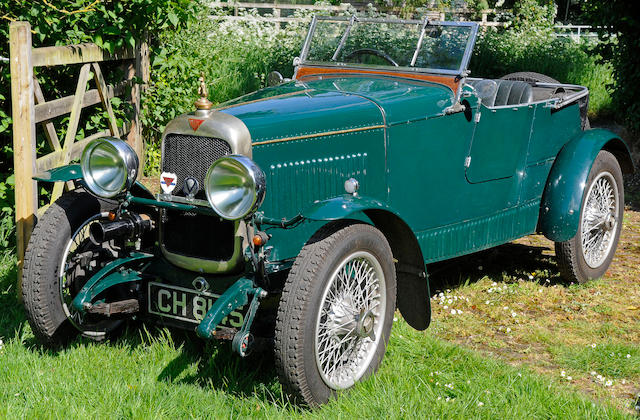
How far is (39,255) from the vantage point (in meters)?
3.58

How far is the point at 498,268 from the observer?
5496 millimetres

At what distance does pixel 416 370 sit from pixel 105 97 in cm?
337

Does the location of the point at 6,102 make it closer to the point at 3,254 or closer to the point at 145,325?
the point at 3,254

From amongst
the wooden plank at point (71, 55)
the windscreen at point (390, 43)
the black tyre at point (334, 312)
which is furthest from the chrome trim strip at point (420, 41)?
the wooden plank at point (71, 55)

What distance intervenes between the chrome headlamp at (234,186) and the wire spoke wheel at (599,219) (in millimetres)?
2805

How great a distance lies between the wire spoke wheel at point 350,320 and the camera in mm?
3320

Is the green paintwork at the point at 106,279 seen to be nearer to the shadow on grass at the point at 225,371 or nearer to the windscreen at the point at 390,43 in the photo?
the shadow on grass at the point at 225,371

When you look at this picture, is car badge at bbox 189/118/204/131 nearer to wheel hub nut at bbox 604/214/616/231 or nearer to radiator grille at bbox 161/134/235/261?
radiator grille at bbox 161/134/235/261

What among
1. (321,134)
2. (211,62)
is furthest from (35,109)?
(211,62)

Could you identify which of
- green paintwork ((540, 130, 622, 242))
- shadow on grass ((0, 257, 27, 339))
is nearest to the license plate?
shadow on grass ((0, 257, 27, 339))

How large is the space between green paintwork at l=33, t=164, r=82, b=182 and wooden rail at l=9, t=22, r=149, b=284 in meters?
0.54

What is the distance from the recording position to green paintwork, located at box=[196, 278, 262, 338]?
3113 millimetres

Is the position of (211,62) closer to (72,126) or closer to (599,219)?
(72,126)

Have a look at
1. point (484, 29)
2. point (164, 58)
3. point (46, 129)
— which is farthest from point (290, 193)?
point (484, 29)
